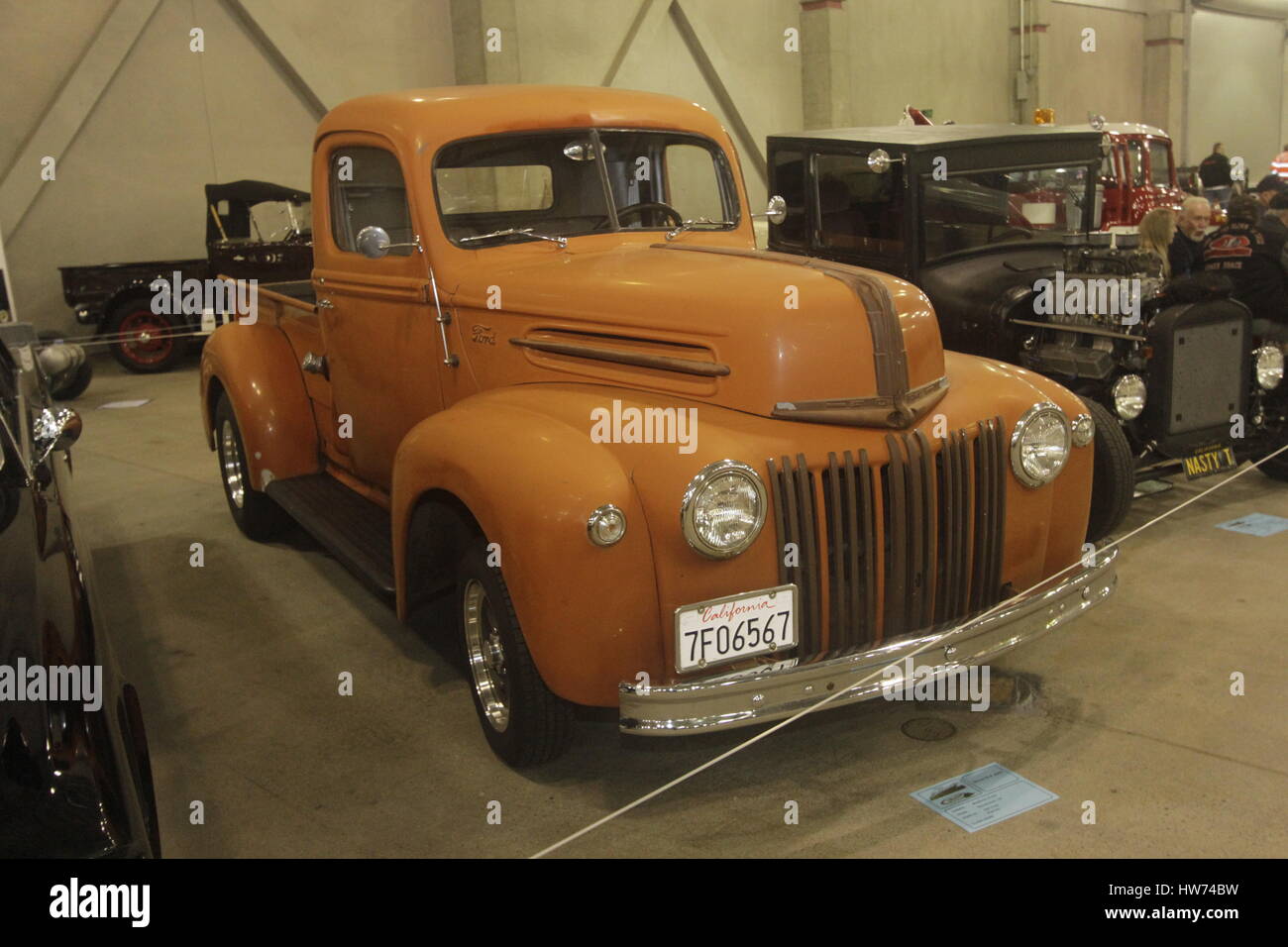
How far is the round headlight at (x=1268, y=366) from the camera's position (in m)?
5.00

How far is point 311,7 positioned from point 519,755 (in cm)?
1061

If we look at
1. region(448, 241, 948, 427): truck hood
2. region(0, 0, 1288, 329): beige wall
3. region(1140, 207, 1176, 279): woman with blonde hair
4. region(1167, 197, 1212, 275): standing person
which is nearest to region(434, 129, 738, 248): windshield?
region(448, 241, 948, 427): truck hood

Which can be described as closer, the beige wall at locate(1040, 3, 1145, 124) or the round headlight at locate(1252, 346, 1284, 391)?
the round headlight at locate(1252, 346, 1284, 391)

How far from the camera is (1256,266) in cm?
536

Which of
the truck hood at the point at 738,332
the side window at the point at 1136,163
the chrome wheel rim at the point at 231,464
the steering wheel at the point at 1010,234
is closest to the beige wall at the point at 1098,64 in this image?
the side window at the point at 1136,163

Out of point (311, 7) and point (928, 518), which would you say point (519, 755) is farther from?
point (311, 7)

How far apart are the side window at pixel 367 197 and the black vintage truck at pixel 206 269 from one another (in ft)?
20.4

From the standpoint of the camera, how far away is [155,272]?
1036cm

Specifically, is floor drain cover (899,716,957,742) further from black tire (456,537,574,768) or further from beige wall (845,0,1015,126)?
beige wall (845,0,1015,126)

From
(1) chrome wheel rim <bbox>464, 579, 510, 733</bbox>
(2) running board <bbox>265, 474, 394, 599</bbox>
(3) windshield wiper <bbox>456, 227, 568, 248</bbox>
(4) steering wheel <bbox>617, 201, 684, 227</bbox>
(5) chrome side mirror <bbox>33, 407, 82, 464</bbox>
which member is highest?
(4) steering wheel <bbox>617, 201, 684, 227</bbox>

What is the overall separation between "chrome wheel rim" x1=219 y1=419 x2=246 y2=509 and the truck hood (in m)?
2.27

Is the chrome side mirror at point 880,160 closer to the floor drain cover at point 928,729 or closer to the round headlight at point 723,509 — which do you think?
the floor drain cover at point 928,729

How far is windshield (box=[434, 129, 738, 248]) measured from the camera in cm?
364

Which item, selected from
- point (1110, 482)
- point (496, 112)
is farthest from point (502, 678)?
point (1110, 482)
